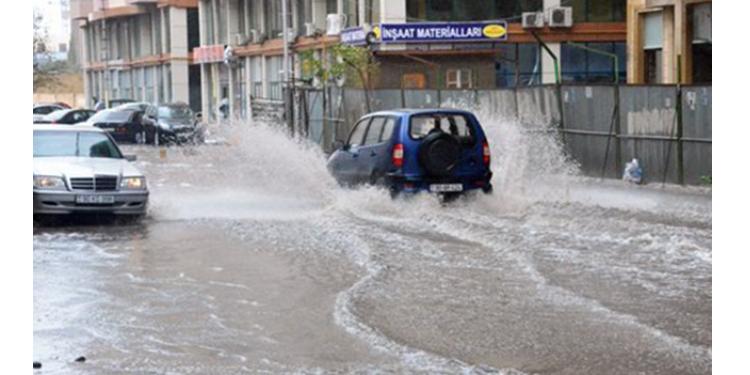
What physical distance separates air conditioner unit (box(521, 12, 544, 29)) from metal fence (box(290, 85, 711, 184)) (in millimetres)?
12813

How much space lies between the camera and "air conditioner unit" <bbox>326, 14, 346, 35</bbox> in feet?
161

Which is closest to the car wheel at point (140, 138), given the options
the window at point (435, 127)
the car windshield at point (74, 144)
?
the car windshield at point (74, 144)

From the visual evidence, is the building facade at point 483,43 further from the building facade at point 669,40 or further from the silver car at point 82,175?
the silver car at point 82,175

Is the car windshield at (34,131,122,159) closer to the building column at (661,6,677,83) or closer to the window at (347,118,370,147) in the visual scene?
the window at (347,118,370,147)

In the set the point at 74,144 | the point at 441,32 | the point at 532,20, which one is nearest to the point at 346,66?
the point at 441,32

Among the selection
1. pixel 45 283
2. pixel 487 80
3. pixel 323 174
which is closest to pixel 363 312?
pixel 45 283

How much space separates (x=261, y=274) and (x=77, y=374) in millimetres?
4879

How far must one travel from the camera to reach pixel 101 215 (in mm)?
19484

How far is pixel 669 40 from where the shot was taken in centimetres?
3067

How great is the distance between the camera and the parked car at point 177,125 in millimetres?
49500

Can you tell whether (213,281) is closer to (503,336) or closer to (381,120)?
(503,336)
